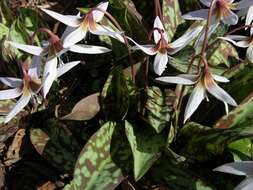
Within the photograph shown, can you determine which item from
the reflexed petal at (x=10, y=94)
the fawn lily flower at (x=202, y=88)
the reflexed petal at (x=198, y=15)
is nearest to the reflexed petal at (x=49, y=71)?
the reflexed petal at (x=10, y=94)

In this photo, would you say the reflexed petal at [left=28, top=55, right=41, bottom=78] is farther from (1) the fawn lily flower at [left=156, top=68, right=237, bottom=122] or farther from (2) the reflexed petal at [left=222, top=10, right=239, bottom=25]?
(2) the reflexed petal at [left=222, top=10, right=239, bottom=25]

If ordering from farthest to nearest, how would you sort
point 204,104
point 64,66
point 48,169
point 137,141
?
point 48,169 < point 204,104 < point 137,141 < point 64,66

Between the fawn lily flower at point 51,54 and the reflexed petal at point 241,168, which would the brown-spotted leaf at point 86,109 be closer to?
the fawn lily flower at point 51,54

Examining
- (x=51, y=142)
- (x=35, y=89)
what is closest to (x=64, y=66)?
(x=35, y=89)

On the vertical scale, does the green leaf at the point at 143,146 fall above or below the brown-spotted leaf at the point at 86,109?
below

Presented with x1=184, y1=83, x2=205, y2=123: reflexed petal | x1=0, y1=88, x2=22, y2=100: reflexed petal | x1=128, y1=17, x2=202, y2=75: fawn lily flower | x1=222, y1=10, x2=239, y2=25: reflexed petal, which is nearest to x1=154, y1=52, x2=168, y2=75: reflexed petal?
x1=128, y1=17, x2=202, y2=75: fawn lily flower

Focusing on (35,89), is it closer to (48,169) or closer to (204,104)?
(48,169)
